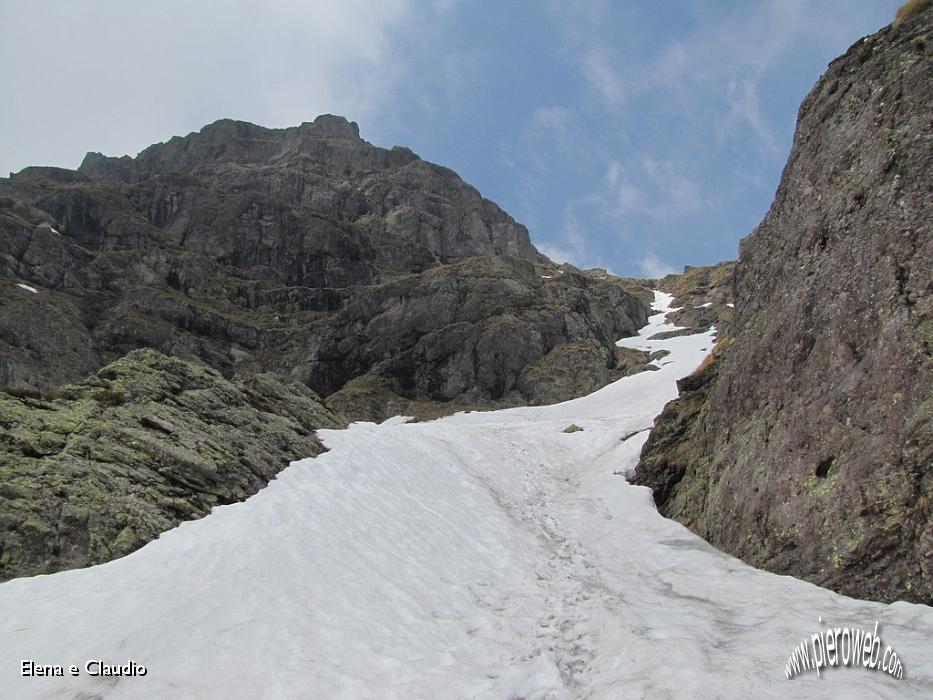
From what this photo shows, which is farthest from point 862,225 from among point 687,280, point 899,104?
A: point 687,280

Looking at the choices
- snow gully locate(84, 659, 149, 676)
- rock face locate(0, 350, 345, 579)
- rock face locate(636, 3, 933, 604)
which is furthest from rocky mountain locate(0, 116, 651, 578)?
rock face locate(636, 3, 933, 604)

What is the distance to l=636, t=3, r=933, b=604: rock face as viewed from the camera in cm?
955

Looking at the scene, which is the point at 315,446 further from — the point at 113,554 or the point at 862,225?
the point at 862,225

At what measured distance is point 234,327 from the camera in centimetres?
9819

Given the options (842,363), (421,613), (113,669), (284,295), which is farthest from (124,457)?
(284,295)

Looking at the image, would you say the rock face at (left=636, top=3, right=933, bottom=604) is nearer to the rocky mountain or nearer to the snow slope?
the snow slope

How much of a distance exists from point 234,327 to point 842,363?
10115 cm

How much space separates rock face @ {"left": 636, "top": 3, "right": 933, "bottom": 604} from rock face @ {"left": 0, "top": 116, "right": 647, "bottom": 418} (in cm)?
5630

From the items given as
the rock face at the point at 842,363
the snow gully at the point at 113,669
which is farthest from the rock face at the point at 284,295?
the snow gully at the point at 113,669

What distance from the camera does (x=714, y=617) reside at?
32.2 ft

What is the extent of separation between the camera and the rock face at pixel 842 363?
9555mm

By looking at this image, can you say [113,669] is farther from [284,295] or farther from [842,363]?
[284,295]

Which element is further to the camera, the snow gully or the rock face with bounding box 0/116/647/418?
the rock face with bounding box 0/116/647/418

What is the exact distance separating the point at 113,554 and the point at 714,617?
12.4m
